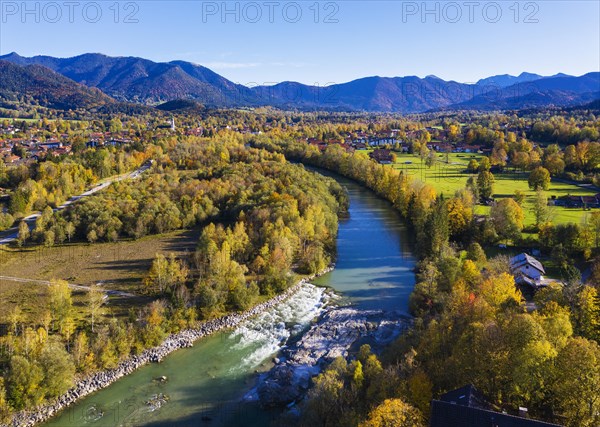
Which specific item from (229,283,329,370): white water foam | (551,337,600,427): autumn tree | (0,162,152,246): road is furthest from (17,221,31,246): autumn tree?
(551,337,600,427): autumn tree

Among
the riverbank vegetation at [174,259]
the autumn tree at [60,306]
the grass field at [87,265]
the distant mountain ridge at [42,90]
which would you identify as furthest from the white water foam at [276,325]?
the distant mountain ridge at [42,90]

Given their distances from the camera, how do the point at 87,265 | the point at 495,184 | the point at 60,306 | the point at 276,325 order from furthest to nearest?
the point at 495,184, the point at 87,265, the point at 276,325, the point at 60,306

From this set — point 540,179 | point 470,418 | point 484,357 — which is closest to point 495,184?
point 540,179

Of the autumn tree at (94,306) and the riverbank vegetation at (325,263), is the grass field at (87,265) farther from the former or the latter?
the autumn tree at (94,306)

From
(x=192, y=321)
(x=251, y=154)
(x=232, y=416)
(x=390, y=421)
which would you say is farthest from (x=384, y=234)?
(x=251, y=154)

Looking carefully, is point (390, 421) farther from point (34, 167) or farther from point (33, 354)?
point (34, 167)

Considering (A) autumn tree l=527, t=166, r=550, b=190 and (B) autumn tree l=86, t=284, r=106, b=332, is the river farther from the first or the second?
(A) autumn tree l=527, t=166, r=550, b=190

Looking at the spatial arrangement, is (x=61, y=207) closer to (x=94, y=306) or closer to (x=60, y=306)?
(x=94, y=306)

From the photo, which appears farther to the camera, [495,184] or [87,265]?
[495,184]
